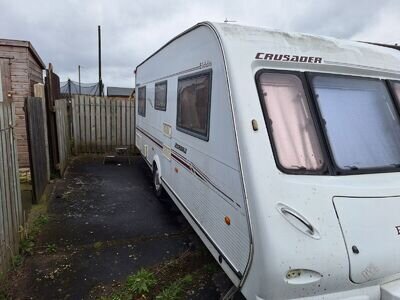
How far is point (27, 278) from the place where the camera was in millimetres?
3381

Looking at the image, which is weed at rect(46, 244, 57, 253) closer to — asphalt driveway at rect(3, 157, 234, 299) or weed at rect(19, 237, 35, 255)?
asphalt driveway at rect(3, 157, 234, 299)

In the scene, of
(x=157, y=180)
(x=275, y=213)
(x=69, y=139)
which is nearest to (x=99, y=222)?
(x=157, y=180)

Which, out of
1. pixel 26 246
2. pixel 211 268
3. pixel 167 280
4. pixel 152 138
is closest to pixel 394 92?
pixel 211 268

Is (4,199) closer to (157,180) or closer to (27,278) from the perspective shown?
(27,278)

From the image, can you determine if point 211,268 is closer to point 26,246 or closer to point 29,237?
point 26,246

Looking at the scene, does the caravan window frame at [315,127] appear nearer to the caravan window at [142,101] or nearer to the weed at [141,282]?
the weed at [141,282]

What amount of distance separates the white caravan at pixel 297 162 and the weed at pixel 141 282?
0.71m

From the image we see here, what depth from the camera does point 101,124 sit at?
10.1 metres

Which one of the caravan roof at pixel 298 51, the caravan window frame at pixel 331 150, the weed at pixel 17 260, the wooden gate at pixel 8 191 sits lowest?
the weed at pixel 17 260

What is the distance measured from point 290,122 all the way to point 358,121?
68 cm

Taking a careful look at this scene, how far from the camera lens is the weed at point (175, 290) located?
3.08 metres

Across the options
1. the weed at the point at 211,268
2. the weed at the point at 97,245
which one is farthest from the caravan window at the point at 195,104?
the weed at the point at 97,245

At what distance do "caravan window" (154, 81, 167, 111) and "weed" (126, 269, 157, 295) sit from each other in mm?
2572

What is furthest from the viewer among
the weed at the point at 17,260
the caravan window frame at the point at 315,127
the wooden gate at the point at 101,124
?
the wooden gate at the point at 101,124
